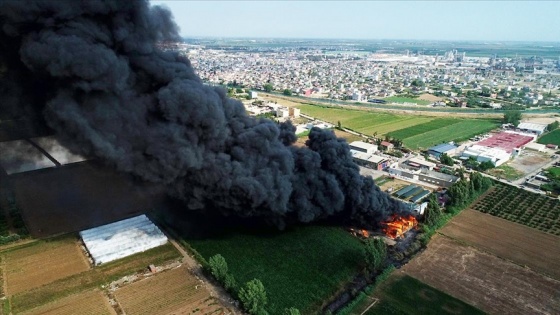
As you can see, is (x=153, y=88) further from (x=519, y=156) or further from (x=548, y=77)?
(x=548, y=77)

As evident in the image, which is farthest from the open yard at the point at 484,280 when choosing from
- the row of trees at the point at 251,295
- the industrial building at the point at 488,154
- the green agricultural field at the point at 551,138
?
the green agricultural field at the point at 551,138

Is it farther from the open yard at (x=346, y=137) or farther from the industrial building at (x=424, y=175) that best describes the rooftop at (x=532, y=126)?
the industrial building at (x=424, y=175)

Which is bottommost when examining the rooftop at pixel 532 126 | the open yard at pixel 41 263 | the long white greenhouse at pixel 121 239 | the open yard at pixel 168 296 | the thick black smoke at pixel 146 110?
the open yard at pixel 168 296

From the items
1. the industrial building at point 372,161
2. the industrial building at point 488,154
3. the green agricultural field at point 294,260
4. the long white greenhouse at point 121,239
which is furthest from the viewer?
the industrial building at point 488,154

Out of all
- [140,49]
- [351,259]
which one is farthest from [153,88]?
[351,259]

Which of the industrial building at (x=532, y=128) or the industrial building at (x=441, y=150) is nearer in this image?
the industrial building at (x=441, y=150)

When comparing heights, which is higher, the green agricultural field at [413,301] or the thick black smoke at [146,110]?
the thick black smoke at [146,110]

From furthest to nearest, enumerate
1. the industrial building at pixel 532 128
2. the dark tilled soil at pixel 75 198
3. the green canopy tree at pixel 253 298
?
the industrial building at pixel 532 128 → the dark tilled soil at pixel 75 198 → the green canopy tree at pixel 253 298

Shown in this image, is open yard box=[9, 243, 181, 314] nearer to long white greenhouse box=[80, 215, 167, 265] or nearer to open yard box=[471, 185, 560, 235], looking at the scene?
long white greenhouse box=[80, 215, 167, 265]
